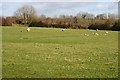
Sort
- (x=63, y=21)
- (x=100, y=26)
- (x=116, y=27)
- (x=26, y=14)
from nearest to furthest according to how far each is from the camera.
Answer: (x=116, y=27) → (x=100, y=26) → (x=63, y=21) → (x=26, y=14)

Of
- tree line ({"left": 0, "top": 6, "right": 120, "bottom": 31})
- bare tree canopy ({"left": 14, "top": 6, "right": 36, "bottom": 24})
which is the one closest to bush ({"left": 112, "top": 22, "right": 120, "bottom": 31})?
tree line ({"left": 0, "top": 6, "right": 120, "bottom": 31})

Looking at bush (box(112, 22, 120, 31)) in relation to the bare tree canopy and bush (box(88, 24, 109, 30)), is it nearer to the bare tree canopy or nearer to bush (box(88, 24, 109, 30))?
bush (box(88, 24, 109, 30))

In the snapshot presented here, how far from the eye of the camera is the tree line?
340 feet

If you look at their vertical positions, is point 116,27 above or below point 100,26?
below

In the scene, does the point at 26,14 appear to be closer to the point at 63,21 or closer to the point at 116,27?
the point at 63,21

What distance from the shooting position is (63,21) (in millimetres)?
114812

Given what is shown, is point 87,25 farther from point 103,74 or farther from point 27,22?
point 103,74

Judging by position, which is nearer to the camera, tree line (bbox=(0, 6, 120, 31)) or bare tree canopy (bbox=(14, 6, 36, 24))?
tree line (bbox=(0, 6, 120, 31))

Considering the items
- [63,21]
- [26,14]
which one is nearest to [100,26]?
[63,21]

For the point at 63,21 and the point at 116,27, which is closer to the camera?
the point at 116,27

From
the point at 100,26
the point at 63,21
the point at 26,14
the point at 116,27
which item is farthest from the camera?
the point at 26,14

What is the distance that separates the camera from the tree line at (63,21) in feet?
340

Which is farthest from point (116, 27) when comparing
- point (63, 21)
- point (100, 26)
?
point (63, 21)

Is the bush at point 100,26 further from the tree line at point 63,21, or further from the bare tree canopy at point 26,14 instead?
the bare tree canopy at point 26,14
